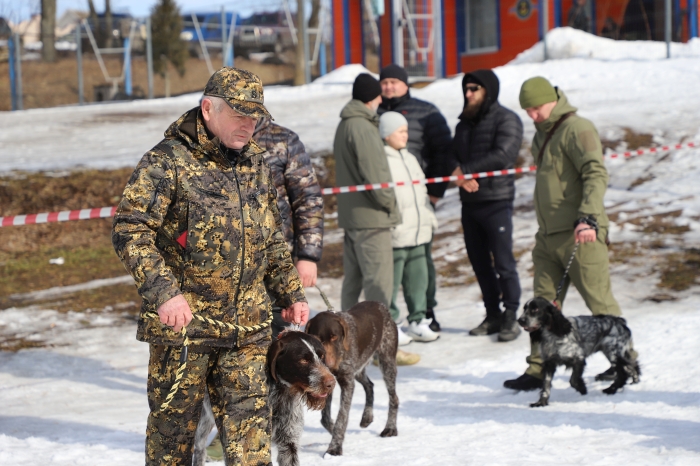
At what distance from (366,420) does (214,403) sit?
2.26 m

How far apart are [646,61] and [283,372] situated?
1738 centimetres

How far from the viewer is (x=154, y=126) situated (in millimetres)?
17812

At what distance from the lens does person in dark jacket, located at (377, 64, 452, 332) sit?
25.7 ft

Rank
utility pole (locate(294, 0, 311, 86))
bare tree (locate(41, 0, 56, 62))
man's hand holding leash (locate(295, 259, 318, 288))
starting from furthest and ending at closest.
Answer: bare tree (locate(41, 0, 56, 62))
utility pole (locate(294, 0, 311, 86))
man's hand holding leash (locate(295, 259, 318, 288))

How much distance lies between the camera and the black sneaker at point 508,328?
7.36 meters

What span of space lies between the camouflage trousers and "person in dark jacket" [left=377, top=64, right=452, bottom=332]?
179 inches

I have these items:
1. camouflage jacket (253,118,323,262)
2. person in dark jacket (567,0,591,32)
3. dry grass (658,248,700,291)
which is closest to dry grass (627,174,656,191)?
dry grass (658,248,700,291)

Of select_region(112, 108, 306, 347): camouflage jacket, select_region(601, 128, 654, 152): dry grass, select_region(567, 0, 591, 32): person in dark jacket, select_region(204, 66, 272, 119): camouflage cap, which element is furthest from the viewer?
select_region(567, 0, 591, 32): person in dark jacket

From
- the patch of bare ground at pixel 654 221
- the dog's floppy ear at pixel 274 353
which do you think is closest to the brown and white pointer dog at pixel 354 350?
the dog's floppy ear at pixel 274 353

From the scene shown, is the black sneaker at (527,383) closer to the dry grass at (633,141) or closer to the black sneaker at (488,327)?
the black sneaker at (488,327)

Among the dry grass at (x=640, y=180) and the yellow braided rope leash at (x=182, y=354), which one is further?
the dry grass at (x=640, y=180)

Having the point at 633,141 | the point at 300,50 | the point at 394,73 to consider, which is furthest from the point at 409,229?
the point at 300,50

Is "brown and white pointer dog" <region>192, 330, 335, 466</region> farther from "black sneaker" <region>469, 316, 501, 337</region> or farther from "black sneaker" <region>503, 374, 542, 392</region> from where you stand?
A: "black sneaker" <region>469, 316, 501, 337</region>

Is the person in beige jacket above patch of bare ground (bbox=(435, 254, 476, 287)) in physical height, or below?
above
